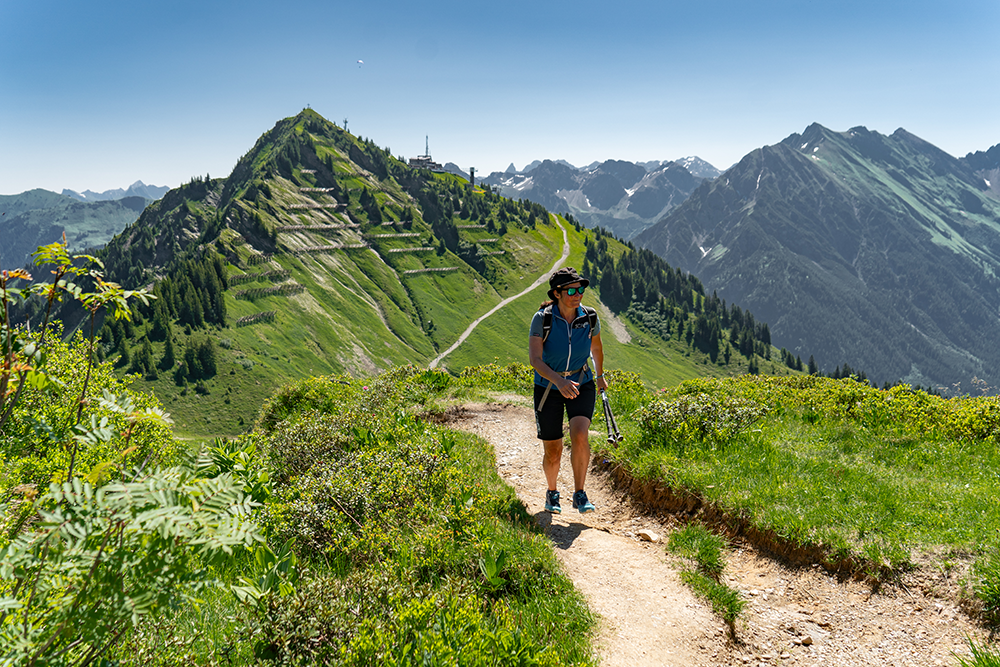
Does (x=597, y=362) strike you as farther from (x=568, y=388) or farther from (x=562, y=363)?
(x=568, y=388)

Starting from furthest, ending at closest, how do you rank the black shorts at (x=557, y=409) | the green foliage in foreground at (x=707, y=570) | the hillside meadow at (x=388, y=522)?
the black shorts at (x=557, y=409) → the green foliage in foreground at (x=707, y=570) → the hillside meadow at (x=388, y=522)

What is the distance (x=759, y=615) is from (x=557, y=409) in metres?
4.32

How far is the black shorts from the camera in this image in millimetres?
9727

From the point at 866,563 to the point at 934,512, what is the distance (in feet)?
5.21

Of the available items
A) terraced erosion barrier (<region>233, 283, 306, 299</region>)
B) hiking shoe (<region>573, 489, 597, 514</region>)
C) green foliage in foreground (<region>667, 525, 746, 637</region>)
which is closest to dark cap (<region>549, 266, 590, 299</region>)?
hiking shoe (<region>573, 489, 597, 514</region>)

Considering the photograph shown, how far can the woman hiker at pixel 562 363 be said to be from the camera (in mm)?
9539

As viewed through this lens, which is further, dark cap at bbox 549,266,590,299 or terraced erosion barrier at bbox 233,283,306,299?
terraced erosion barrier at bbox 233,283,306,299

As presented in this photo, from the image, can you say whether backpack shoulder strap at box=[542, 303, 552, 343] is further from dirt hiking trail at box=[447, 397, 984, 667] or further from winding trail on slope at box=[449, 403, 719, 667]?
dirt hiking trail at box=[447, 397, 984, 667]

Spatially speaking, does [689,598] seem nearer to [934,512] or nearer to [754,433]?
[934,512]

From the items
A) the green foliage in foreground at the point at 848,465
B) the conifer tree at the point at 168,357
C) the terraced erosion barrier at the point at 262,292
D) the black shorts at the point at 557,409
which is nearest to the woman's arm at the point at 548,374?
the black shorts at the point at 557,409

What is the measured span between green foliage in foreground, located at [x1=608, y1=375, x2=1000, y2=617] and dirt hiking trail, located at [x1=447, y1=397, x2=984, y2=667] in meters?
0.49

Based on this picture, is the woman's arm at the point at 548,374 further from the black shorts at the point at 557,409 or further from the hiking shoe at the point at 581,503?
the hiking shoe at the point at 581,503

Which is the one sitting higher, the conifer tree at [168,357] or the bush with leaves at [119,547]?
the bush with leaves at [119,547]

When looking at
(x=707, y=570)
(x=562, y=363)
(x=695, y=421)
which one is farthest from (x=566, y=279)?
(x=707, y=570)
